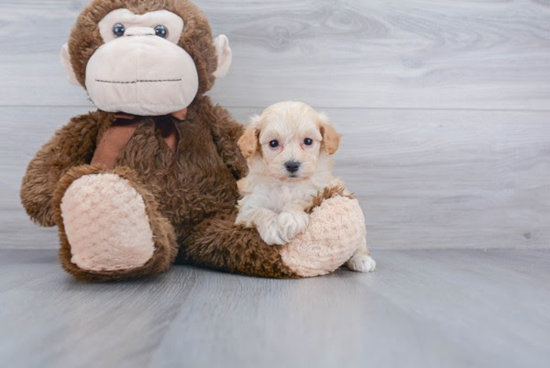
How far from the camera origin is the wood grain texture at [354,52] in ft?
4.47

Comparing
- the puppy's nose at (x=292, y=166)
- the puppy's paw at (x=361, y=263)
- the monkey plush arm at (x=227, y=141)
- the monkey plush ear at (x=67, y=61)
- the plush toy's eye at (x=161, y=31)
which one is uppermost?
the plush toy's eye at (x=161, y=31)

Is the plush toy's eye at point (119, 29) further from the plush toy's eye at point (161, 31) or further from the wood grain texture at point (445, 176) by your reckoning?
the wood grain texture at point (445, 176)

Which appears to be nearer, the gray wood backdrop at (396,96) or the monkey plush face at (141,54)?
the monkey plush face at (141,54)

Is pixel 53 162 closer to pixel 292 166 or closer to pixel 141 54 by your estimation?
pixel 141 54

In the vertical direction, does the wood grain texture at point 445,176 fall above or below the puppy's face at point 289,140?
Answer: below

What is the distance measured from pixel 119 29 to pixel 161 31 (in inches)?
3.1

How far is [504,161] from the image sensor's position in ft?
4.80

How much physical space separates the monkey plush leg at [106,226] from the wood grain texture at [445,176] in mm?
522

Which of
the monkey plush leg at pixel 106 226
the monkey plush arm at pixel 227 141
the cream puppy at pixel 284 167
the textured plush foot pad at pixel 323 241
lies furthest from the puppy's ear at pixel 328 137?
the monkey plush leg at pixel 106 226

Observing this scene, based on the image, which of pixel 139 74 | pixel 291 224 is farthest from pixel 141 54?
pixel 291 224

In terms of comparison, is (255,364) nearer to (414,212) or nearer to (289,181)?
(289,181)

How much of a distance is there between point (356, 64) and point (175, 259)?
26.8 inches

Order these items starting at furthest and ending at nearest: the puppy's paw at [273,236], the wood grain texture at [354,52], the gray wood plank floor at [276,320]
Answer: the wood grain texture at [354,52] < the puppy's paw at [273,236] < the gray wood plank floor at [276,320]

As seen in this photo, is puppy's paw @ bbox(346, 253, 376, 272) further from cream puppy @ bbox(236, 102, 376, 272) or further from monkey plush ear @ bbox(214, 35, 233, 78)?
monkey plush ear @ bbox(214, 35, 233, 78)
